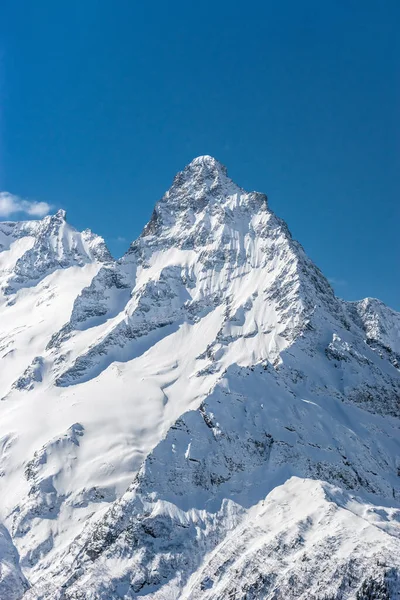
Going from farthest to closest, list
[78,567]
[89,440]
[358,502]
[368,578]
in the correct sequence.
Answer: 1. [89,440]
2. [358,502]
3. [78,567]
4. [368,578]

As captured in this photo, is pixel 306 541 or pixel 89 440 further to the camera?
pixel 89 440

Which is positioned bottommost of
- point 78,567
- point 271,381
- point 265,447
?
point 78,567

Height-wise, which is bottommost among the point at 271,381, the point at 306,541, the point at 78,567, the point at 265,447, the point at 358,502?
the point at 78,567

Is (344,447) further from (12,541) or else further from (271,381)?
(12,541)

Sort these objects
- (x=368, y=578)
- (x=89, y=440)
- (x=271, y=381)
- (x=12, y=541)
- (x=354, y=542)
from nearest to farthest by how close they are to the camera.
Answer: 1. (x=368, y=578)
2. (x=354, y=542)
3. (x=12, y=541)
4. (x=271, y=381)
5. (x=89, y=440)

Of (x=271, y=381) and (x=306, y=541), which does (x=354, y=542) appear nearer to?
(x=306, y=541)

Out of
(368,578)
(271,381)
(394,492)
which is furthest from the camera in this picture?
(271,381)

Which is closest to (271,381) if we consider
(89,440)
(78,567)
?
(89,440)

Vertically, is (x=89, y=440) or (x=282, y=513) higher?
(x=89, y=440)

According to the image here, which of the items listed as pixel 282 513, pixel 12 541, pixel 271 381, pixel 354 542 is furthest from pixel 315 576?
pixel 12 541
